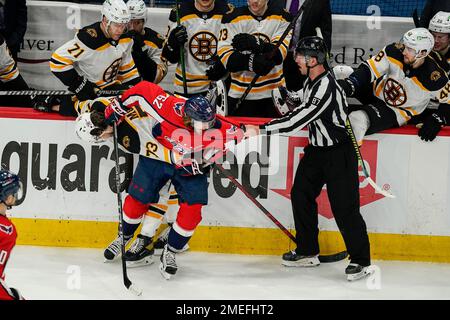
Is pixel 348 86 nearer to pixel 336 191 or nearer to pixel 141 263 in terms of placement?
pixel 336 191

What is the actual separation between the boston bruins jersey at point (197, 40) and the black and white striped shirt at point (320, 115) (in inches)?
35.0

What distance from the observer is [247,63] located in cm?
628

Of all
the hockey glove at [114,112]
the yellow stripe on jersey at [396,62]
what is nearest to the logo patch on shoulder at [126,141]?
the hockey glove at [114,112]

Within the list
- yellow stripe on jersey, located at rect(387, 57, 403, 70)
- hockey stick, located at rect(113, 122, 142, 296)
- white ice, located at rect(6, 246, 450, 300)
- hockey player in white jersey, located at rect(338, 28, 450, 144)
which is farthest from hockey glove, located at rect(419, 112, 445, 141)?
hockey stick, located at rect(113, 122, 142, 296)

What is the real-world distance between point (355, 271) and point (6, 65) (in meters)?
2.35

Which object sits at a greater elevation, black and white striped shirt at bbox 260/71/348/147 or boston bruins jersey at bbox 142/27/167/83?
boston bruins jersey at bbox 142/27/167/83

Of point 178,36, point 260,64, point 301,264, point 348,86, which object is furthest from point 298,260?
point 178,36

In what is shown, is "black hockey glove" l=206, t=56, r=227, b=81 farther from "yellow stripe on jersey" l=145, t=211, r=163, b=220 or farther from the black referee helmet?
"yellow stripe on jersey" l=145, t=211, r=163, b=220

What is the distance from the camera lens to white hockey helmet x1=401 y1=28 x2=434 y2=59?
591 cm

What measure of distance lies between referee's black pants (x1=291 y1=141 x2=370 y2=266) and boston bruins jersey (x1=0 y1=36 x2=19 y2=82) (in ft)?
6.03

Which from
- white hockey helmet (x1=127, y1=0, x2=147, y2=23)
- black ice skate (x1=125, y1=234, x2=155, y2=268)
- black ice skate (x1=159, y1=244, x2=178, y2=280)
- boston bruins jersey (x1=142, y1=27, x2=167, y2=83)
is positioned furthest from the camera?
boston bruins jersey (x1=142, y1=27, x2=167, y2=83)

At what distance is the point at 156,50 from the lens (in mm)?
6648
